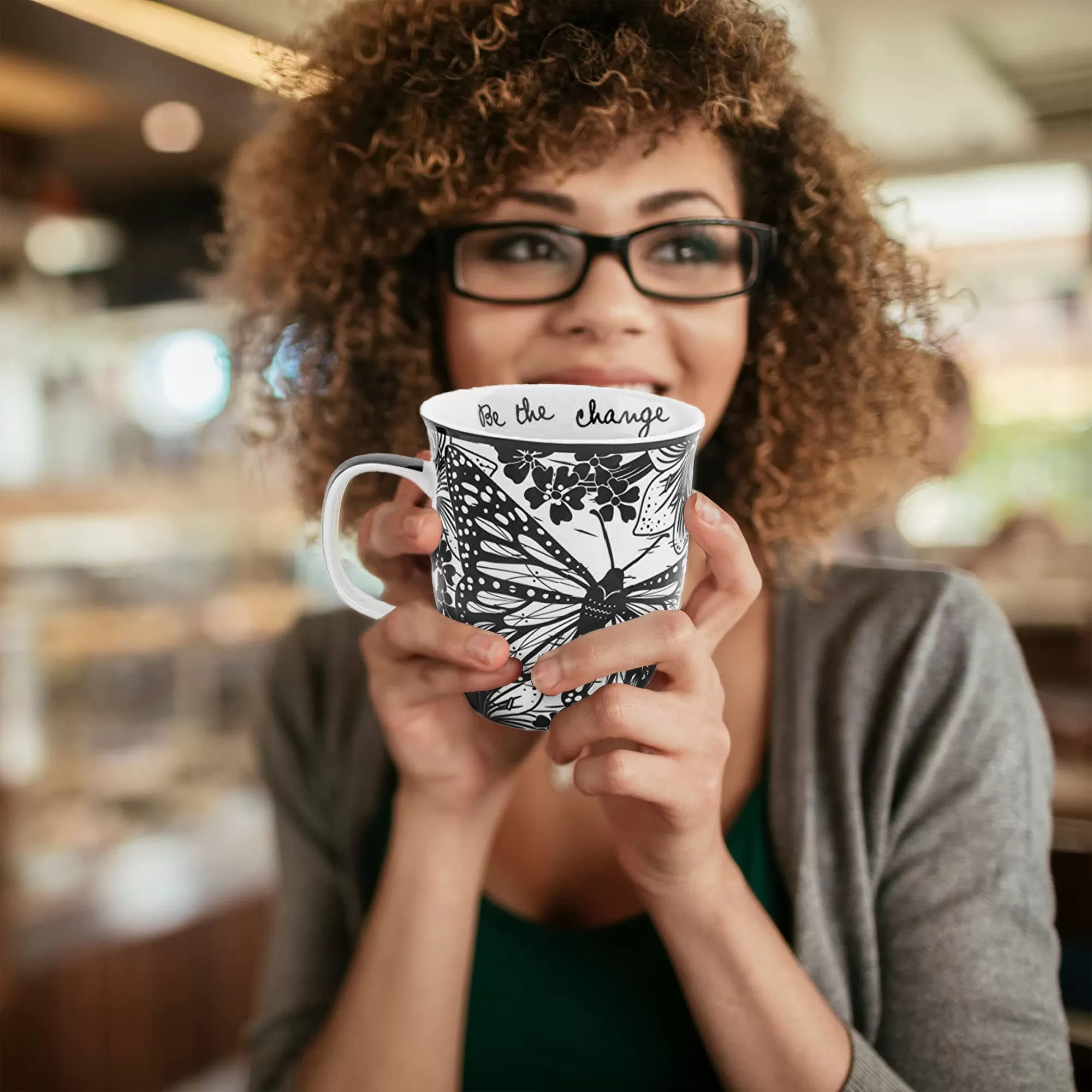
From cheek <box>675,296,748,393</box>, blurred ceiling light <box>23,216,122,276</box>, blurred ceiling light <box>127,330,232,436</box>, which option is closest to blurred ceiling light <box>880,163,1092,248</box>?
cheek <box>675,296,748,393</box>

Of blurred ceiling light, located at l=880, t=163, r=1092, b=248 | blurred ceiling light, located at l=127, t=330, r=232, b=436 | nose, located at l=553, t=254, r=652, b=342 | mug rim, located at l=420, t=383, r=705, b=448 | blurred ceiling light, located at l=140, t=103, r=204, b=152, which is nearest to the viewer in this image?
mug rim, located at l=420, t=383, r=705, b=448

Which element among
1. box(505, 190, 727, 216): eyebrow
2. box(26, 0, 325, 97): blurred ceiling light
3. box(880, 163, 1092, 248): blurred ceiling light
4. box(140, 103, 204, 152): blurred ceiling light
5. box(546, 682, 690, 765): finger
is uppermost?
box(140, 103, 204, 152): blurred ceiling light

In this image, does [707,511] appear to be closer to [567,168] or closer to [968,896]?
[567,168]

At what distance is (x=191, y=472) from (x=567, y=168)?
5.74 feet

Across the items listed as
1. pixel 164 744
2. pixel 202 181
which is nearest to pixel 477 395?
pixel 202 181

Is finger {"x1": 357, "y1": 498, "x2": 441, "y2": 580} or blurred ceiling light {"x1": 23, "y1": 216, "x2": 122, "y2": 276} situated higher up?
blurred ceiling light {"x1": 23, "y1": 216, "x2": 122, "y2": 276}

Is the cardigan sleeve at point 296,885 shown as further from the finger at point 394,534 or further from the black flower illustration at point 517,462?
the black flower illustration at point 517,462

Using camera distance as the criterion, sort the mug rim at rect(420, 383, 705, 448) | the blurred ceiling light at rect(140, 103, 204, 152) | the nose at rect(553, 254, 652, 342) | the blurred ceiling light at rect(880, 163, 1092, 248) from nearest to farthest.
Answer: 1. the mug rim at rect(420, 383, 705, 448)
2. the nose at rect(553, 254, 652, 342)
3. the blurred ceiling light at rect(880, 163, 1092, 248)
4. the blurred ceiling light at rect(140, 103, 204, 152)

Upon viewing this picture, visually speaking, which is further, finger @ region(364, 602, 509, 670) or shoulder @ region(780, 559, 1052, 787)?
shoulder @ region(780, 559, 1052, 787)

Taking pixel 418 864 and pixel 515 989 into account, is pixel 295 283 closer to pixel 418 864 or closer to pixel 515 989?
pixel 418 864

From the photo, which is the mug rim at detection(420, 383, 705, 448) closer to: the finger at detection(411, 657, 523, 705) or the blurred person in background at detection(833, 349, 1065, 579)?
the finger at detection(411, 657, 523, 705)

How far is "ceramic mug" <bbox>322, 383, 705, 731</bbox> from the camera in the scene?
34 cm

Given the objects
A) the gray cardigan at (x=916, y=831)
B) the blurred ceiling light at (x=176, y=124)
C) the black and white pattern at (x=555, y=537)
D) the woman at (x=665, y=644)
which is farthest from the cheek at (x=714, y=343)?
the blurred ceiling light at (x=176, y=124)

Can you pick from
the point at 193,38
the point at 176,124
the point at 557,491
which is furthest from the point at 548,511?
the point at 176,124
